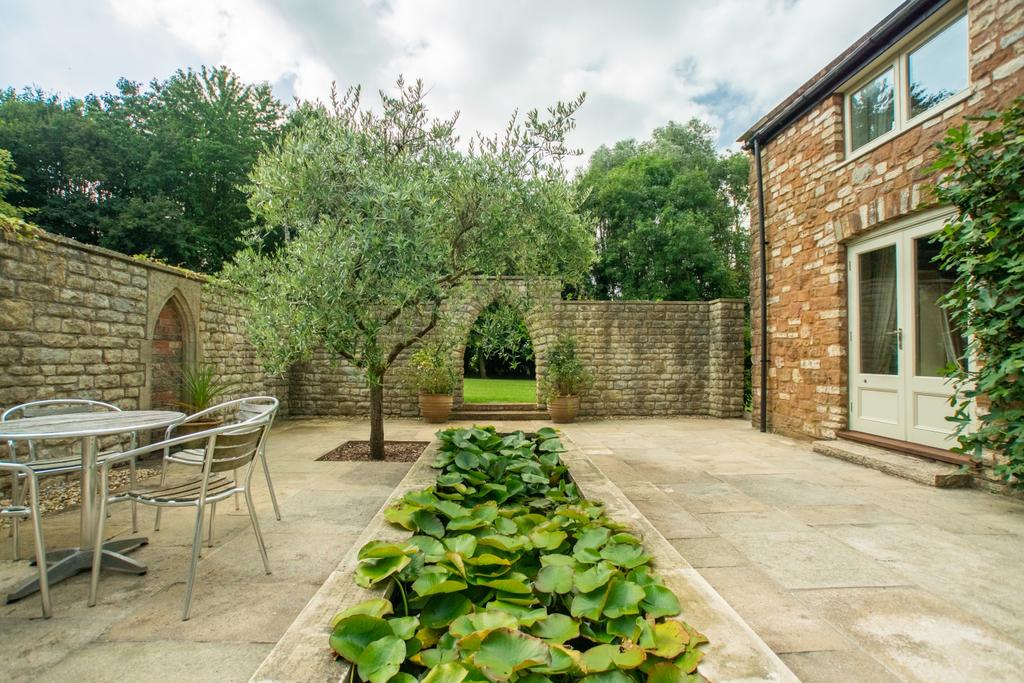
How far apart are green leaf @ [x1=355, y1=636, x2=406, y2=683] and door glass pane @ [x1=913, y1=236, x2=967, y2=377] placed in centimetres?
508

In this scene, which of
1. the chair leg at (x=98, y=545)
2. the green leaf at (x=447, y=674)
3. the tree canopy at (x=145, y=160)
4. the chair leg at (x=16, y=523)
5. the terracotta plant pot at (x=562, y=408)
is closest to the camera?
the green leaf at (x=447, y=674)

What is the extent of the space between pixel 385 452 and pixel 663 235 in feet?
48.6

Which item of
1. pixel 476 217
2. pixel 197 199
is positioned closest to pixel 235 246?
pixel 197 199

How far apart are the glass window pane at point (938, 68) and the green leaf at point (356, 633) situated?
18.7 ft

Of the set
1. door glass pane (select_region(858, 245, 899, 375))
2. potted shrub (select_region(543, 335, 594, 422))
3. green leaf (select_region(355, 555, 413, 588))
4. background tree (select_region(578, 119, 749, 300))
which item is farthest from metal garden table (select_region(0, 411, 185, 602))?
background tree (select_region(578, 119, 749, 300))

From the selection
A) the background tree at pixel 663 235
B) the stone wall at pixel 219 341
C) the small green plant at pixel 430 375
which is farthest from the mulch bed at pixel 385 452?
the background tree at pixel 663 235

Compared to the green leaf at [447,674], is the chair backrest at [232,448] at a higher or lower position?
higher

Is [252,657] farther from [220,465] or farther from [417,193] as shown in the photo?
[417,193]

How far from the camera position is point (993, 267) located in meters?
3.28

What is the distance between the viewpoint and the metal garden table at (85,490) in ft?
6.53

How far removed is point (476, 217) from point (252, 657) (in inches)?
139

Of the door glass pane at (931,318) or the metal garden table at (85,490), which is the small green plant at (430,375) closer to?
the metal garden table at (85,490)

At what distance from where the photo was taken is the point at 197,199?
15438mm

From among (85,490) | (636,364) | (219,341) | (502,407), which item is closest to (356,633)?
(85,490)
